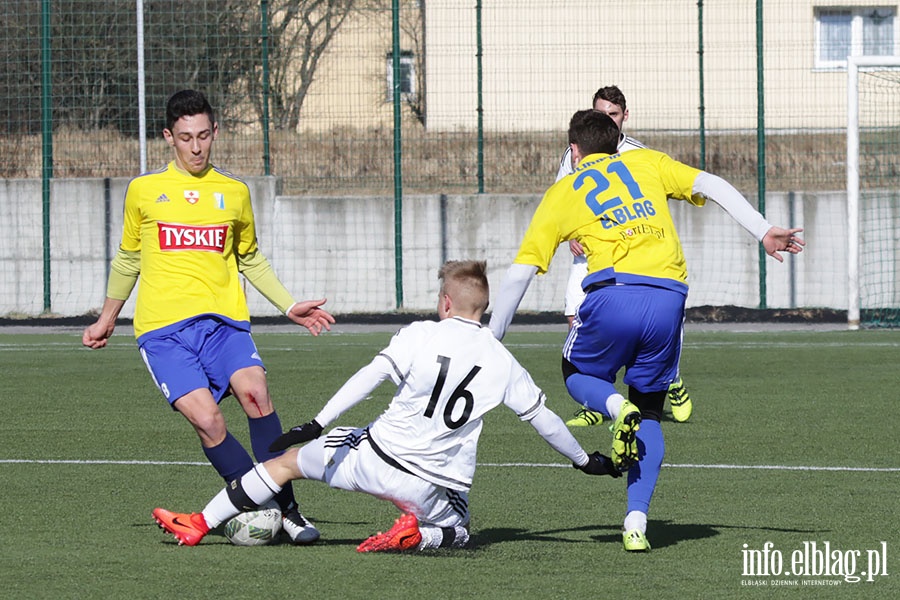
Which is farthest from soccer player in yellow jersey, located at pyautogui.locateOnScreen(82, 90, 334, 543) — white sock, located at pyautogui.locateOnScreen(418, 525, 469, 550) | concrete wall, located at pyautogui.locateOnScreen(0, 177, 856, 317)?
concrete wall, located at pyautogui.locateOnScreen(0, 177, 856, 317)

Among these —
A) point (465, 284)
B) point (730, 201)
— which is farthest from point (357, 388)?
point (730, 201)

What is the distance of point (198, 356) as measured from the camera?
20.9 ft

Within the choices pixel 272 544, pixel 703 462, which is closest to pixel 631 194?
pixel 272 544

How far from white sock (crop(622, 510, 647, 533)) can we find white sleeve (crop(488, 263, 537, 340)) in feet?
2.84

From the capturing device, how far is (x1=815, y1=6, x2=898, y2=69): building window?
64.4 feet

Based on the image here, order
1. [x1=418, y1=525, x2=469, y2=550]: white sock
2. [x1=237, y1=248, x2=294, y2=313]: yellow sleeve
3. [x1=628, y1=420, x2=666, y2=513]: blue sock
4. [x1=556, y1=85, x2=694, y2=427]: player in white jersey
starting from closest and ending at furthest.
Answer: [x1=418, y1=525, x2=469, y2=550]: white sock
[x1=628, y1=420, x2=666, y2=513]: blue sock
[x1=237, y1=248, x2=294, y2=313]: yellow sleeve
[x1=556, y1=85, x2=694, y2=427]: player in white jersey

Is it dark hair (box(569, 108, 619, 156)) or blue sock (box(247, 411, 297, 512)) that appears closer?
dark hair (box(569, 108, 619, 156))

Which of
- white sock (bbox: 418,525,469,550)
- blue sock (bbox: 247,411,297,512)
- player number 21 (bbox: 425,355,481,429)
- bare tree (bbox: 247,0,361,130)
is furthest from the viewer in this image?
bare tree (bbox: 247,0,361,130)

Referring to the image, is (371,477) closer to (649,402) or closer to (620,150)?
(649,402)

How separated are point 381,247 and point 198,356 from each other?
38.9ft

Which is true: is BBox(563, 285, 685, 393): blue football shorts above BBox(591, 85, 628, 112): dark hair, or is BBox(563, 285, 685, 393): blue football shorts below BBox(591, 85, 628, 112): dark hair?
below

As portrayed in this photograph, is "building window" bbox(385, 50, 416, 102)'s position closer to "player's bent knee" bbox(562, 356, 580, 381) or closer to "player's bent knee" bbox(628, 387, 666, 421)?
"player's bent knee" bbox(562, 356, 580, 381)

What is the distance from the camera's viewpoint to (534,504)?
6973 millimetres

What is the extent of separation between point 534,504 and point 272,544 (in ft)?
4.73
